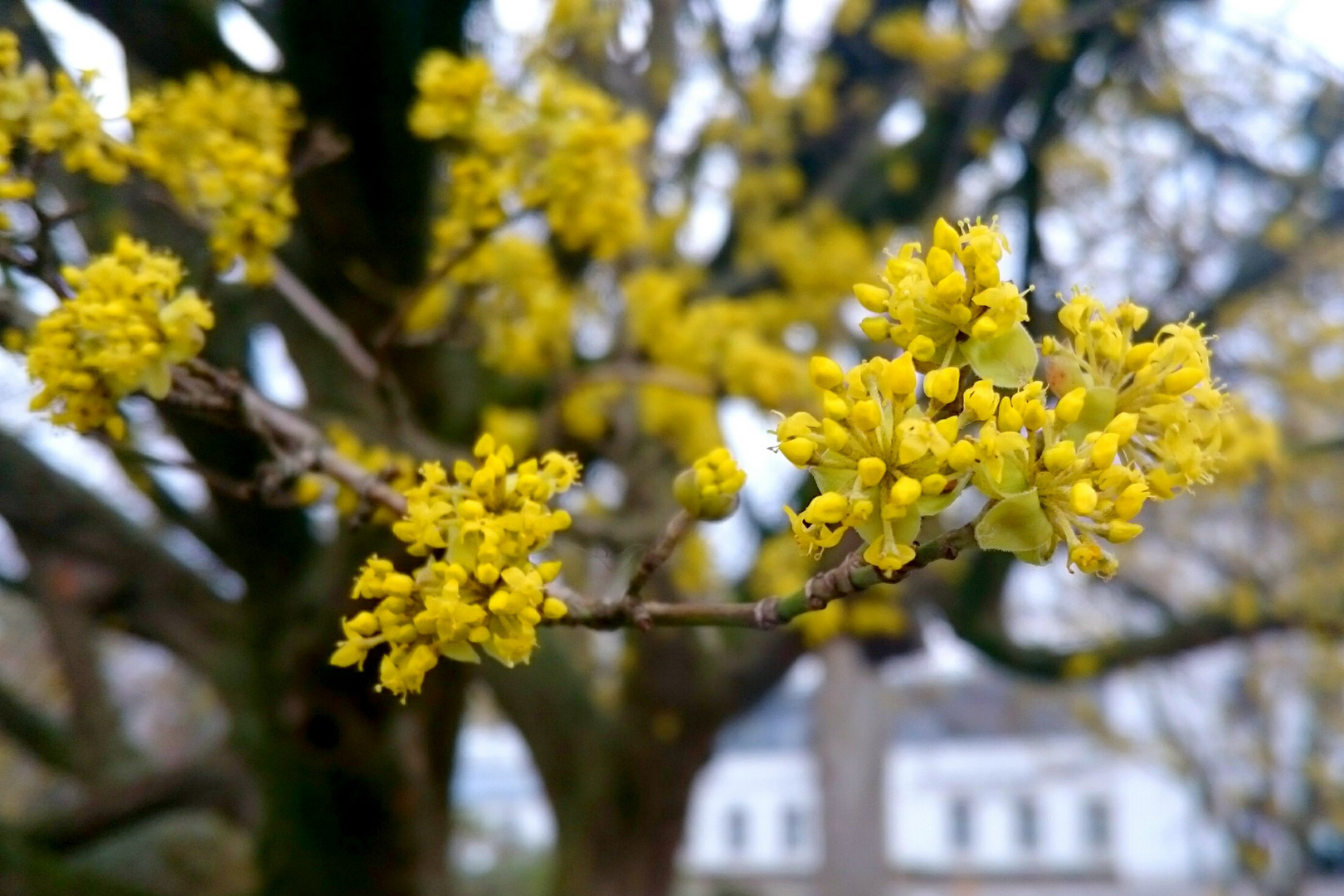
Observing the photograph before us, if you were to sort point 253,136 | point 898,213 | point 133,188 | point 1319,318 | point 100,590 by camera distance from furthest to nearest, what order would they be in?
point 1319,318 < point 898,213 < point 100,590 < point 133,188 < point 253,136

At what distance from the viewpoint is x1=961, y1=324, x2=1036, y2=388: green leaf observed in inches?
41.6

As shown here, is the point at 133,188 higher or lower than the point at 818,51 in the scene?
lower

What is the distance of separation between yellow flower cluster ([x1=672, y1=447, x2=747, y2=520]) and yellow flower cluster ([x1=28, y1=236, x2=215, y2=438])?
0.67 m

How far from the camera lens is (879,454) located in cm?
105

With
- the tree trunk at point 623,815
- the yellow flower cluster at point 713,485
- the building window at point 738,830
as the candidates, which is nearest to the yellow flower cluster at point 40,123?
the yellow flower cluster at point 713,485

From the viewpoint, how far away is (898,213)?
208 inches

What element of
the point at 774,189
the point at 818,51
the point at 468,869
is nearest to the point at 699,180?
the point at 774,189

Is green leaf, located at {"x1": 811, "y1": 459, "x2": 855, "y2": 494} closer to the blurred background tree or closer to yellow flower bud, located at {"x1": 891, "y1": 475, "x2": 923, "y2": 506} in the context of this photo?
yellow flower bud, located at {"x1": 891, "y1": 475, "x2": 923, "y2": 506}

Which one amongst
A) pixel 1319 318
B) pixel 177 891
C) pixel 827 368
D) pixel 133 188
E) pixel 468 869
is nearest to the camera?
pixel 827 368

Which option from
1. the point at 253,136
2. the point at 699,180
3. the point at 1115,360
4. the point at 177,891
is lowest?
the point at 177,891

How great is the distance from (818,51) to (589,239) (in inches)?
151

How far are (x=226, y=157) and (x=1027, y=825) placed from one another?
27.5 m

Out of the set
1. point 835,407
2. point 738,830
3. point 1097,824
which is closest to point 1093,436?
point 835,407

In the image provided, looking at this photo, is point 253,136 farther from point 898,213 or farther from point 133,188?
point 898,213
